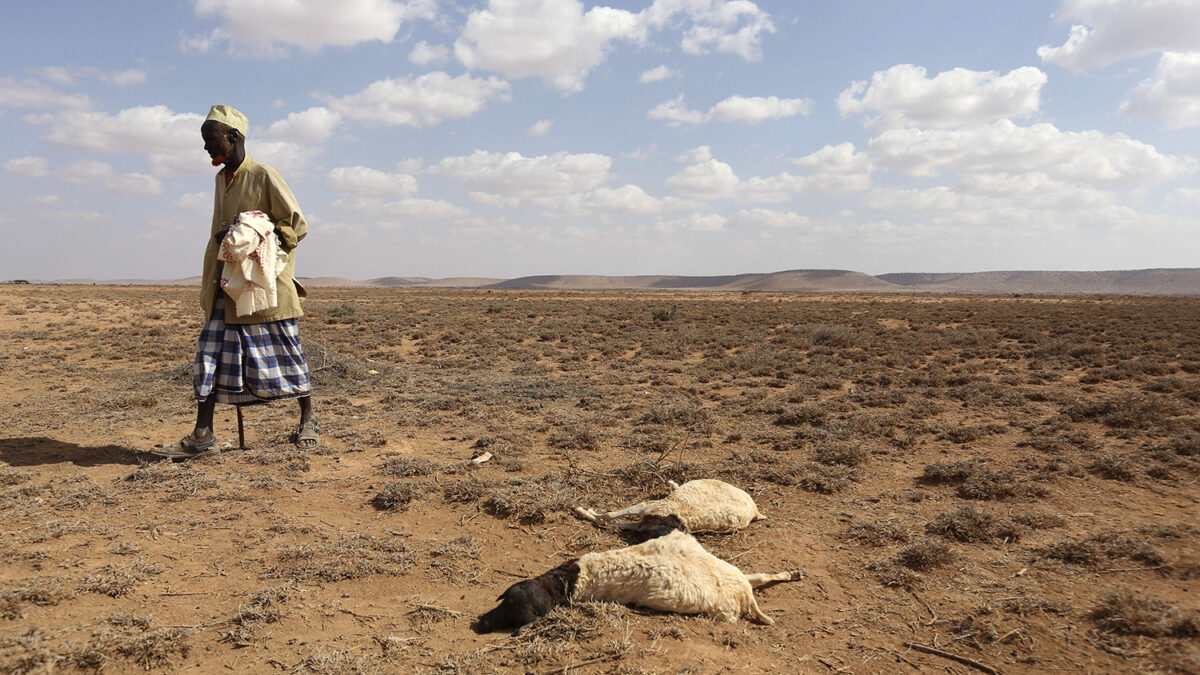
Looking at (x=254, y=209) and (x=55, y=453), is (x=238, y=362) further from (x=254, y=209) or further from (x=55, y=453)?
(x=55, y=453)

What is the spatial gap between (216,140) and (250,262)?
0.98 meters

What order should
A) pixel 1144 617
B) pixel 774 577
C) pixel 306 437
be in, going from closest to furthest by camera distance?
1. pixel 1144 617
2. pixel 774 577
3. pixel 306 437

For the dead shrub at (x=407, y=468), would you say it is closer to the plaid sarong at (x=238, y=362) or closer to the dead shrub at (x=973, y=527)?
the plaid sarong at (x=238, y=362)

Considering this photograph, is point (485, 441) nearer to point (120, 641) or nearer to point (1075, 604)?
point (120, 641)

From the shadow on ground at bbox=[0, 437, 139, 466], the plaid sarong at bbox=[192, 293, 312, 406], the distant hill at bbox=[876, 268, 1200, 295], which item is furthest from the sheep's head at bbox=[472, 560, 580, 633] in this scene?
the distant hill at bbox=[876, 268, 1200, 295]

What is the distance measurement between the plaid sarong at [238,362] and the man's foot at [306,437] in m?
0.60

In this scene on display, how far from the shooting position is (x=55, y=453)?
4.79m

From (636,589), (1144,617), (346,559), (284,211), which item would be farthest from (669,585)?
(284,211)

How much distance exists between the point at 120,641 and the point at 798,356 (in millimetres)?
11368

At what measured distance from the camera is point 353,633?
Result: 2516mm

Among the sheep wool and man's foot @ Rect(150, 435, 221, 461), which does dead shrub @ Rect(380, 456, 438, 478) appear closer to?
man's foot @ Rect(150, 435, 221, 461)

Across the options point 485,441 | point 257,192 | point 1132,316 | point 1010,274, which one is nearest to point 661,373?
point 485,441

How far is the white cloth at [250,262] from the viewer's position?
408cm

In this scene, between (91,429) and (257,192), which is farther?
(91,429)
